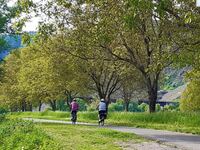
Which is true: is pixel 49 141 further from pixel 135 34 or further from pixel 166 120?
pixel 135 34

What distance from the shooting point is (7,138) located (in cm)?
Answer: 2094

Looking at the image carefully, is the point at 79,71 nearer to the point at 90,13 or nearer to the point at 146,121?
the point at 90,13

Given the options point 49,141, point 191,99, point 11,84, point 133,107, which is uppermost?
point 11,84

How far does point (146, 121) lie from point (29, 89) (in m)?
38.7

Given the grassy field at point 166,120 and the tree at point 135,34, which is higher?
the tree at point 135,34

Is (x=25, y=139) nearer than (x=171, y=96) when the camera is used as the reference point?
Yes

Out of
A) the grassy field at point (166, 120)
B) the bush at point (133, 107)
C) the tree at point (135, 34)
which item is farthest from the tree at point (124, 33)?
the bush at point (133, 107)

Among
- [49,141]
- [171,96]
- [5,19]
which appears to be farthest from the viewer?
[171,96]

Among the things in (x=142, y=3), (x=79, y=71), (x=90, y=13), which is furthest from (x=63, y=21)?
(x=142, y=3)

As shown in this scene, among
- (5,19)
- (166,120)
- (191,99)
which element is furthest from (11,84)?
(166,120)

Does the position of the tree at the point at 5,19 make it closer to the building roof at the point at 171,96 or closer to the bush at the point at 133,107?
the bush at the point at 133,107

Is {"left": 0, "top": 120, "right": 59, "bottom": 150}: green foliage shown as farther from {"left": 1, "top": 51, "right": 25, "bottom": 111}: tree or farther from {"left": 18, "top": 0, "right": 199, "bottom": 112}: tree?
{"left": 1, "top": 51, "right": 25, "bottom": 111}: tree

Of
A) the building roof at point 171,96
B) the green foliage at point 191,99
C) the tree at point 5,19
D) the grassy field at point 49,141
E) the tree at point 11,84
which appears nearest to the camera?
the grassy field at point 49,141

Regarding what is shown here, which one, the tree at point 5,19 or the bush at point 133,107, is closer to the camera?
the tree at point 5,19
